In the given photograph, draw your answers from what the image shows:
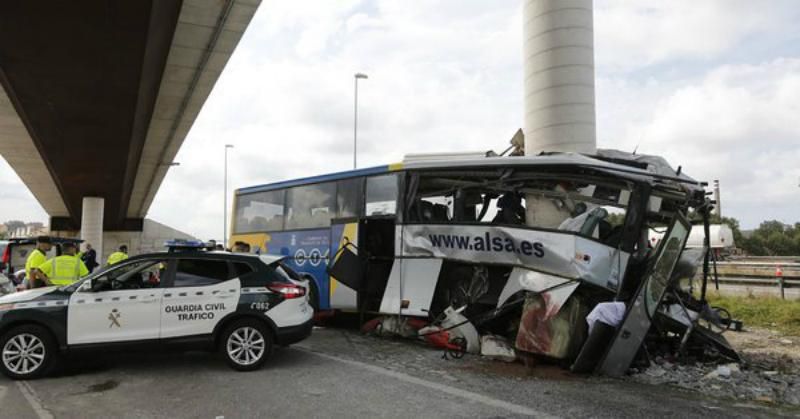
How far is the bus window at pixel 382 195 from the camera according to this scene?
9.30 metres

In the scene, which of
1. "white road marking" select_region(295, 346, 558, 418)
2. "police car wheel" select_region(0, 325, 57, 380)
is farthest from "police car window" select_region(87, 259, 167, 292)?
"white road marking" select_region(295, 346, 558, 418)

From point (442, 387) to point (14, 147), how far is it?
30.0m

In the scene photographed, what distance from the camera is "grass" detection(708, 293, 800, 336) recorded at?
10909 millimetres

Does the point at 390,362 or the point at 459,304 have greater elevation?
the point at 459,304

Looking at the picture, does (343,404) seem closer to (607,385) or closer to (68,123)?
(607,385)

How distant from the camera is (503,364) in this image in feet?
24.1

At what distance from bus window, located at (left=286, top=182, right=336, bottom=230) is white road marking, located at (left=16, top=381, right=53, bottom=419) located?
535 cm

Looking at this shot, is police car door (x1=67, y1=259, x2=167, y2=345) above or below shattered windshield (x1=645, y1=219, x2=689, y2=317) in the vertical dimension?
below

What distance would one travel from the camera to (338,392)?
19.9ft

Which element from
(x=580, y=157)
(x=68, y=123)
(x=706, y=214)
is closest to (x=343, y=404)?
(x=580, y=157)

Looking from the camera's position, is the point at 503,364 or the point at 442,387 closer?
the point at 442,387

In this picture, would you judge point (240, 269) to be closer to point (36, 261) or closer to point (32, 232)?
point (36, 261)

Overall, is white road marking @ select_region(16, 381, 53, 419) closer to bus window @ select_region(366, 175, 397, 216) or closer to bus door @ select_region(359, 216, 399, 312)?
bus door @ select_region(359, 216, 399, 312)

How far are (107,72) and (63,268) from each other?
7.44 m
